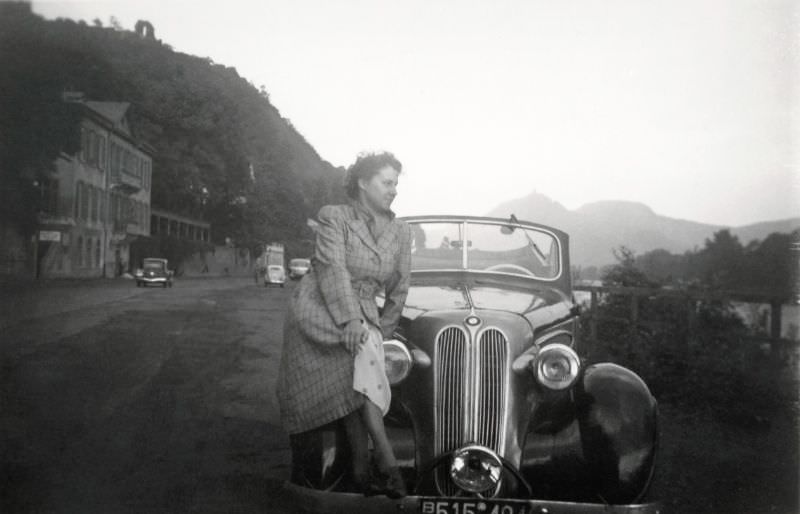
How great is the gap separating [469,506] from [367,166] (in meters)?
1.49

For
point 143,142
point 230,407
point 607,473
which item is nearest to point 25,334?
point 143,142

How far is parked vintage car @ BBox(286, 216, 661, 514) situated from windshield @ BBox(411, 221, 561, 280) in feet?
3.97

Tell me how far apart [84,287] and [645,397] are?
36.5ft

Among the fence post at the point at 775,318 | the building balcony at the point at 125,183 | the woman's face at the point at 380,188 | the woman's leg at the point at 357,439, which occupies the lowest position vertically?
the woman's leg at the point at 357,439

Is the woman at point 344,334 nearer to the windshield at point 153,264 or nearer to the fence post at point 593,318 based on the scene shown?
the fence post at point 593,318

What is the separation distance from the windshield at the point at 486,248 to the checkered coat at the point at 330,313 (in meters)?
1.41

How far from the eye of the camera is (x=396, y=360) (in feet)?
9.48

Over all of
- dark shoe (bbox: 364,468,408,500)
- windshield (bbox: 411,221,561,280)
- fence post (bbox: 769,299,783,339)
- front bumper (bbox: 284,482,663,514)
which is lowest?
front bumper (bbox: 284,482,663,514)

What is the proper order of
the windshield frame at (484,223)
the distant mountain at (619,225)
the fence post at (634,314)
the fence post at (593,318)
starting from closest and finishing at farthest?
the windshield frame at (484,223) → the distant mountain at (619,225) → the fence post at (634,314) → the fence post at (593,318)

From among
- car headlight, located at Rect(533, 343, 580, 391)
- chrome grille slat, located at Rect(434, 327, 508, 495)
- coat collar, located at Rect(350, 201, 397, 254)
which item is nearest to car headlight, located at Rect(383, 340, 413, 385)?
chrome grille slat, located at Rect(434, 327, 508, 495)

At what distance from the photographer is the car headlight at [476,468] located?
261cm

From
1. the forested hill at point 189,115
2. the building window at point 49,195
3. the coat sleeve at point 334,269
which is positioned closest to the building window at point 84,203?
the building window at point 49,195

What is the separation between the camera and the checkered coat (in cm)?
267

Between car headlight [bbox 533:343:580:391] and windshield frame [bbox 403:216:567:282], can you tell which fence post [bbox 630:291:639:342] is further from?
car headlight [bbox 533:343:580:391]
